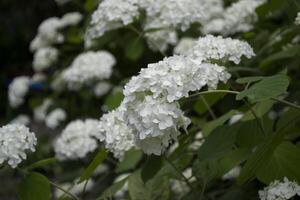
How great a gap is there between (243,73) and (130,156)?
2.25ft

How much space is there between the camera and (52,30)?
4.72m

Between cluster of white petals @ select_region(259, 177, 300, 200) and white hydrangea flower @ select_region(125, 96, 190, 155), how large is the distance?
15.0 inches

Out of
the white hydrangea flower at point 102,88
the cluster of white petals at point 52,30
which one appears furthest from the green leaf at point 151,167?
the cluster of white petals at point 52,30

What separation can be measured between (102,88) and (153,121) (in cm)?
283

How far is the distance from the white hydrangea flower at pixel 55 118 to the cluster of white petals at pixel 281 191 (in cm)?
297

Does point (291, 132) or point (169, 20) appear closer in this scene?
point (291, 132)

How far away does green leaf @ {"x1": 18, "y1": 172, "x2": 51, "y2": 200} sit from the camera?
1885mm

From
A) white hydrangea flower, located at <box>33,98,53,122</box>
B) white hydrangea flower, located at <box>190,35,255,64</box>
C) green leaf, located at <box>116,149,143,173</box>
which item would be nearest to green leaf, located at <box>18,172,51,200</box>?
white hydrangea flower, located at <box>190,35,255,64</box>

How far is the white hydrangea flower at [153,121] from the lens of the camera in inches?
58.6

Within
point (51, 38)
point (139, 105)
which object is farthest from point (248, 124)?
point (51, 38)

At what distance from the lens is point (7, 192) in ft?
21.9

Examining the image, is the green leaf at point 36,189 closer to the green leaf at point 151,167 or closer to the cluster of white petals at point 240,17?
the green leaf at point 151,167

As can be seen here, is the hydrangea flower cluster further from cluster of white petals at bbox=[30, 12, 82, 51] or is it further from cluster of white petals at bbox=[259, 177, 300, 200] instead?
cluster of white petals at bbox=[30, 12, 82, 51]

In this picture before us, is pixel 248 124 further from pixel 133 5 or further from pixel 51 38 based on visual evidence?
pixel 51 38
